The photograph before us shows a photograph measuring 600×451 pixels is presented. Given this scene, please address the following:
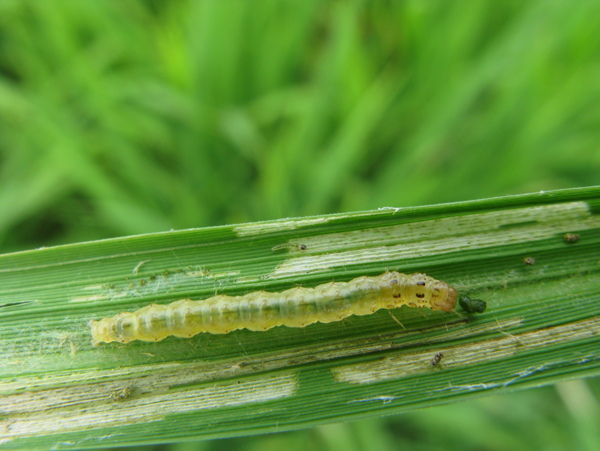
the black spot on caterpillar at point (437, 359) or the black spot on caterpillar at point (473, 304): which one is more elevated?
the black spot on caterpillar at point (473, 304)

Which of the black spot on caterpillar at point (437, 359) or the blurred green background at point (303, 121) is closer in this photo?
the black spot on caterpillar at point (437, 359)

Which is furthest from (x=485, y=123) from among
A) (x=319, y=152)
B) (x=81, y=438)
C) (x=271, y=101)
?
(x=81, y=438)

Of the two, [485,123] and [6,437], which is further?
[485,123]

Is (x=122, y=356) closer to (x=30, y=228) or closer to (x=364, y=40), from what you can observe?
(x=30, y=228)

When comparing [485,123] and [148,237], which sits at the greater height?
[485,123]

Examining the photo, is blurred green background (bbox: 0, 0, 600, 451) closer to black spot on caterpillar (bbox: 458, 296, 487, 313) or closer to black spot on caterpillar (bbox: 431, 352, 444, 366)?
black spot on caterpillar (bbox: 458, 296, 487, 313)

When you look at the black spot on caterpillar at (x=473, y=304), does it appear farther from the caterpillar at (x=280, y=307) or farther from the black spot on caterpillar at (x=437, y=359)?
the black spot on caterpillar at (x=437, y=359)

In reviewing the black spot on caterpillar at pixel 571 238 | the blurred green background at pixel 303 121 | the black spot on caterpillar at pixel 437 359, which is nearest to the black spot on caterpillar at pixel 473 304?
the black spot on caterpillar at pixel 437 359
